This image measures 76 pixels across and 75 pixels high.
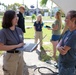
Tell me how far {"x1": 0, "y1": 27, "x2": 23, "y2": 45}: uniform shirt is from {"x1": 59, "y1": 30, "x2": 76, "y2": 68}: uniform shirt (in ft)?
2.83

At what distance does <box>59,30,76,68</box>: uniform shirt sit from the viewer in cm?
314

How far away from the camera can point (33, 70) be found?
6262 millimetres

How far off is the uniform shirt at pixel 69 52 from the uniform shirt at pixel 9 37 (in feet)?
2.83

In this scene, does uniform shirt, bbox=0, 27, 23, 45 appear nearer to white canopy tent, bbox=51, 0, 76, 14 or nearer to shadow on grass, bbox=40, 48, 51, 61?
white canopy tent, bbox=51, 0, 76, 14

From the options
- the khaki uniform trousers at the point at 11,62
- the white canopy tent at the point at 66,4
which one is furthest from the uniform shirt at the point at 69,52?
the white canopy tent at the point at 66,4

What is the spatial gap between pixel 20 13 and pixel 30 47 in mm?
3703

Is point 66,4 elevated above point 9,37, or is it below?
above

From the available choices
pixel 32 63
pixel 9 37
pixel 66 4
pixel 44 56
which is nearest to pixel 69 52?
pixel 9 37

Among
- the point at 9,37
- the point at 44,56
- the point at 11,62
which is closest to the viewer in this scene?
the point at 9,37

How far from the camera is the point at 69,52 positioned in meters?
3.23

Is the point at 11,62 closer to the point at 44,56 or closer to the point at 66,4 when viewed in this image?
the point at 66,4

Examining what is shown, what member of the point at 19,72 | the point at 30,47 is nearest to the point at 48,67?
the point at 19,72

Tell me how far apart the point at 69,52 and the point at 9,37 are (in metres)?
1.05

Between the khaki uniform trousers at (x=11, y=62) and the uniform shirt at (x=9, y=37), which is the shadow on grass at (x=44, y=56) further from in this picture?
the uniform shirt at (x=9, y=37)
